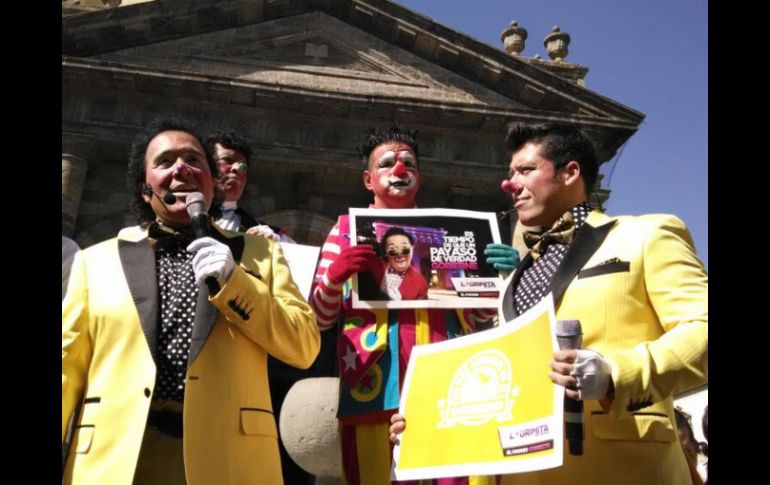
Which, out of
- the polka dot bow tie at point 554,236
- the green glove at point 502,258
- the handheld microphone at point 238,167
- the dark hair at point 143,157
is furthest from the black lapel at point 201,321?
the handheld microphone at point 238,167

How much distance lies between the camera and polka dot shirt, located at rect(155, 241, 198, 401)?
2455 mm

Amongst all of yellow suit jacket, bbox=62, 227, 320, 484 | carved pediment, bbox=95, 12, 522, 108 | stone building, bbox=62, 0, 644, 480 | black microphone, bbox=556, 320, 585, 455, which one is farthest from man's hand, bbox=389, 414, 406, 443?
carved pediment, bbox=95, 12, 522, 108

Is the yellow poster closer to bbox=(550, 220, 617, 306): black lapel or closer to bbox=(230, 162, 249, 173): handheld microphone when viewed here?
bbox=(550, 220, 617, 306): black lapel

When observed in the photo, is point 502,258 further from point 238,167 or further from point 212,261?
point 238,167

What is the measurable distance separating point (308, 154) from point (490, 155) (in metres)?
3.61

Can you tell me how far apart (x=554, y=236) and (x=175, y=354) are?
151 cm

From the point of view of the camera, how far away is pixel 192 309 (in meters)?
2.60

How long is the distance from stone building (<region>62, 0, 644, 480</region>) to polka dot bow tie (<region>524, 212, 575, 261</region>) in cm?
982

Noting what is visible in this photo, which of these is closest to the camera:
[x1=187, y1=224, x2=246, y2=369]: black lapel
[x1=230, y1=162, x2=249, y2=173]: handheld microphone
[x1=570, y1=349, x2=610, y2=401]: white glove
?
[x1=570, y1=349, x2=610, y2=401]: white glove

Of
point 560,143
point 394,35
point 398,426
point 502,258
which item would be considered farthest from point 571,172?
point 394,35

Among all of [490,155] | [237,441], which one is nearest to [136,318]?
[237,441]

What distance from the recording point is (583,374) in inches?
76.5

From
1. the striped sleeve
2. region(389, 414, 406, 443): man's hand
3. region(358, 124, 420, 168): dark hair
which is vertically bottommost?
region(389, 414, 406, 443): man's hand
